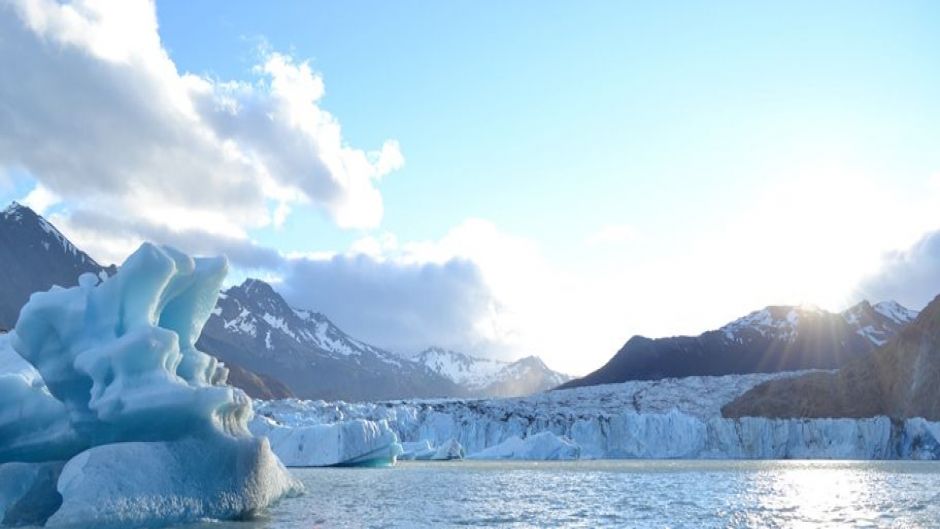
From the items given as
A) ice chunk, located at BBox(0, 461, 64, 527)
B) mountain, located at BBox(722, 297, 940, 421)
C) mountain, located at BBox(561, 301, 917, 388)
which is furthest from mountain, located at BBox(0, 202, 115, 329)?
ice chunk, located at BBox(0, 461, 64, 527)

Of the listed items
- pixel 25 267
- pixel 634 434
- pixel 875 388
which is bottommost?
pixel 634 434

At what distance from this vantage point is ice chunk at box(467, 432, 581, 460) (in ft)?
179

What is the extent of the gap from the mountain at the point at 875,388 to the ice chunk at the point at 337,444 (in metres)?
39.6

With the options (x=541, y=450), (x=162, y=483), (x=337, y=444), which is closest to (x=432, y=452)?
(x=541, y=450)

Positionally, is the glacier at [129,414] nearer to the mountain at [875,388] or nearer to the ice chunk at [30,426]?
the ice chunk at [30,426]

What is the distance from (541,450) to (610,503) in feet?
117

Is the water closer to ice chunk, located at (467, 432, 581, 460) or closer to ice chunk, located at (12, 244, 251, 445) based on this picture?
ice chunk, located at (12, 244, 251, 445)

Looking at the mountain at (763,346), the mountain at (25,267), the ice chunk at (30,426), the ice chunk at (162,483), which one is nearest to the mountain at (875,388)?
the mountain at (763,346)

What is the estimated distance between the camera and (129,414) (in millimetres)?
14070

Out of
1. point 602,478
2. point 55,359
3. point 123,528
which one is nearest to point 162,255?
point 55,359

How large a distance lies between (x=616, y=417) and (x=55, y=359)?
2054 inches

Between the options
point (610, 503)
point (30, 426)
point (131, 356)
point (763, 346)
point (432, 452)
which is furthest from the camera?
point (763, 346)

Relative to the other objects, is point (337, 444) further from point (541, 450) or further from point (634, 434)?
point (634, 434)

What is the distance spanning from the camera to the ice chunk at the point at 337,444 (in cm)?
→ 4104
